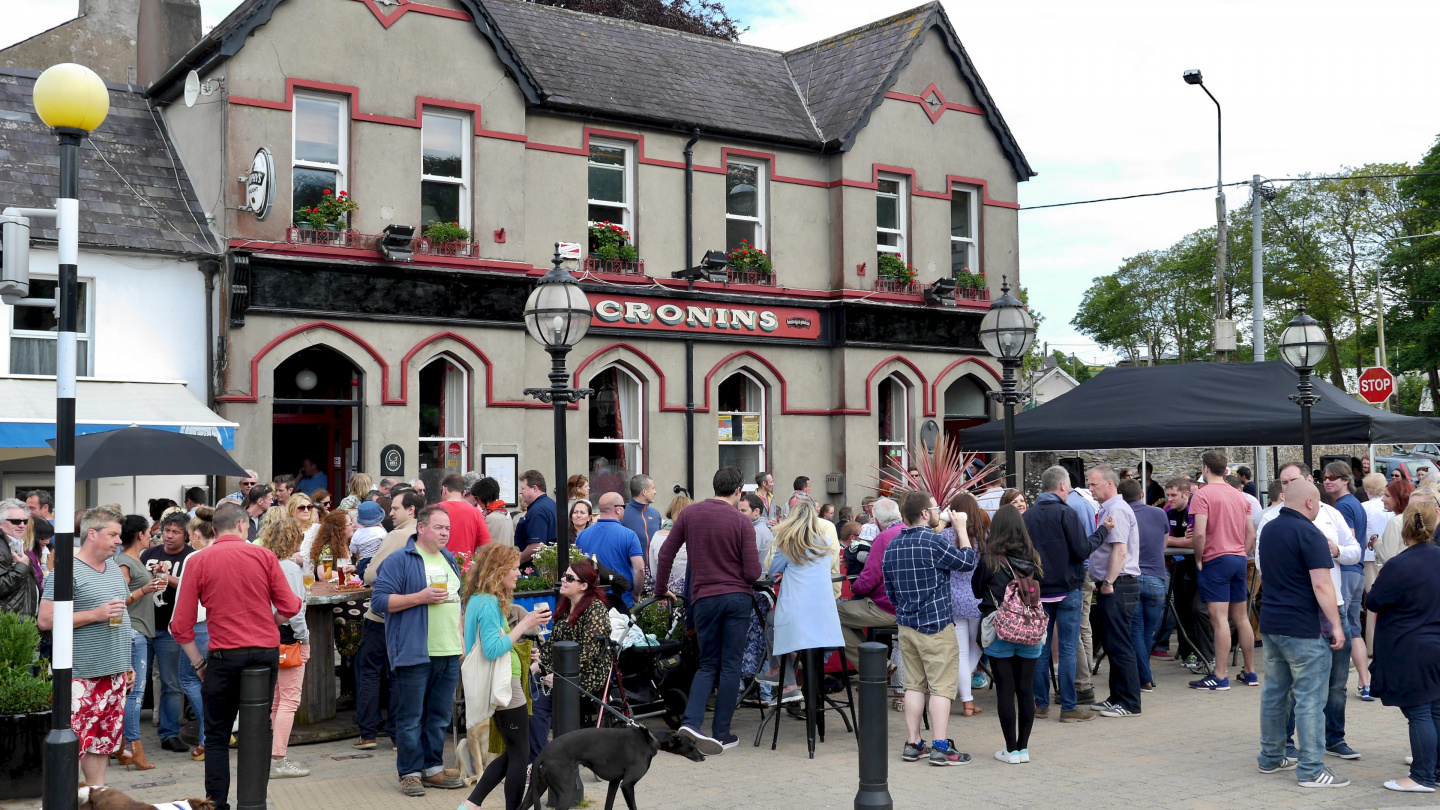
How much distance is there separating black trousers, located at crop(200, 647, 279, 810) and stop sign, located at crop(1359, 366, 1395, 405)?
72.6 feet

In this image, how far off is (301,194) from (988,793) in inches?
482

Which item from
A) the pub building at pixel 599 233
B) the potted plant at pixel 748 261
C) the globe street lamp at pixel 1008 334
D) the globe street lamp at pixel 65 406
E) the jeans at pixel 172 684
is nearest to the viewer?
the globe street lamp at pixel 65 406

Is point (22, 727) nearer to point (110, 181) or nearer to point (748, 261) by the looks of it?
point (110, 181)

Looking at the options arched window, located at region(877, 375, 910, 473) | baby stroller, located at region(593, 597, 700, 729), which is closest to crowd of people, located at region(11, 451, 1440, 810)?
baby stroller, located at region(593, 597, 700, 729)

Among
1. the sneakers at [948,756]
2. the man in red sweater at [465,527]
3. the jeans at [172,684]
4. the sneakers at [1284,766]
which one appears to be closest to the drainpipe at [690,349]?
the man in red sweater at [465,527]

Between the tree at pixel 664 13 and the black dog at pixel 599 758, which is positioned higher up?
the tree at pixel 664 13

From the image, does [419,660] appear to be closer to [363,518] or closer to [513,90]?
[363,518]

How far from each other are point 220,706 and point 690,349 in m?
12.7

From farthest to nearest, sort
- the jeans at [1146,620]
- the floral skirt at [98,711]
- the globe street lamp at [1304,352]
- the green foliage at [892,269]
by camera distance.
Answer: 1. the green foliage at [892,269]
2. the globe street lamp at [1304,352]
3. the jeans at [1146,620]
4. the floral skirt at [98,711]

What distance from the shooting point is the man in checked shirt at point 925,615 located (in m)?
8.59

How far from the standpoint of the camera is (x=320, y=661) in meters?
9.80

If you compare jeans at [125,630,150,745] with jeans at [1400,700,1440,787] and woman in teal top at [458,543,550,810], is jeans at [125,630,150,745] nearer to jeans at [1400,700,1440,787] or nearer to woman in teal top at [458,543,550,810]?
woman in teal top at [458,543,550,810]

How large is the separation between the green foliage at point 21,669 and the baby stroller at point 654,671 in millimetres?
3582

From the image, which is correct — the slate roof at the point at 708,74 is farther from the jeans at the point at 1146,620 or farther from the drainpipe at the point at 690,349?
the jeans at the point at 1146,620
